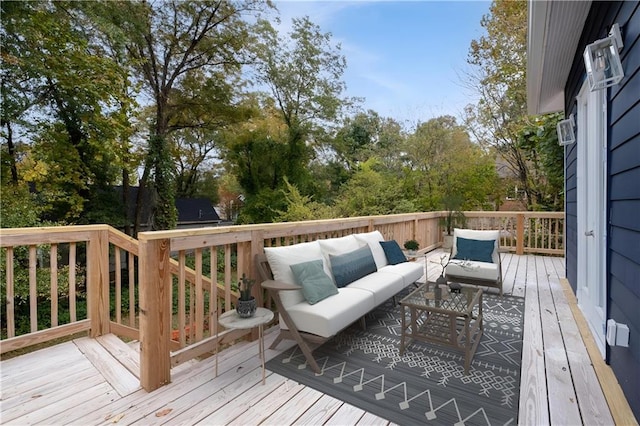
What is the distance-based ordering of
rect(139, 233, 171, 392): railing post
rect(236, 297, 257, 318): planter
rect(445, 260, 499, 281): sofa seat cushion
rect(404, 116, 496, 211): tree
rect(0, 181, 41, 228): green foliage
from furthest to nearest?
rect(404, 116, 496, 211): tree, rect(0, 181, 41, 228): green foliage, rect(445, 260, 499, 281): sofa seat cushion, rect(236, 297, 257, 318): planter, rect(139, 233, 171, 392): railing post

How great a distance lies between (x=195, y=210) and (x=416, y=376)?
52.8 ft

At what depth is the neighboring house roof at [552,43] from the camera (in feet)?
7.91

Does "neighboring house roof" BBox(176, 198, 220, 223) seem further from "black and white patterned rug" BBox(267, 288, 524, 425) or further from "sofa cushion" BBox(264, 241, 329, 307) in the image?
"black and white patterned rug" BBox(267, 288, 524, 425)

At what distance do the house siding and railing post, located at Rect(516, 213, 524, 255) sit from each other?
17.4ft

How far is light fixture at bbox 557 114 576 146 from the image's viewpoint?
12.2 ft

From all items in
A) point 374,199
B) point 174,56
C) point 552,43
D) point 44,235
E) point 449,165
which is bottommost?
point 44,235

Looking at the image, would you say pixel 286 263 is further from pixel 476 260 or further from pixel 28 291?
pixel 28 291

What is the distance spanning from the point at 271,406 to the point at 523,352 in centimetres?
206

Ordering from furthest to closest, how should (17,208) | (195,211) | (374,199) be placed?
(195,211), (374,199), (17,208)

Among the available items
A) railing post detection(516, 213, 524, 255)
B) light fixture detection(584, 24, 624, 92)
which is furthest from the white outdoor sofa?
railing post detection(516, 213, 524, 255)

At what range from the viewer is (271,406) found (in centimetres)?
185

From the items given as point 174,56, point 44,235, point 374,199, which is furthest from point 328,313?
point 174,56

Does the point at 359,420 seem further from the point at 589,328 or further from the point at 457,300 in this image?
the point at 589,328

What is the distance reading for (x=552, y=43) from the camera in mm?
2982
